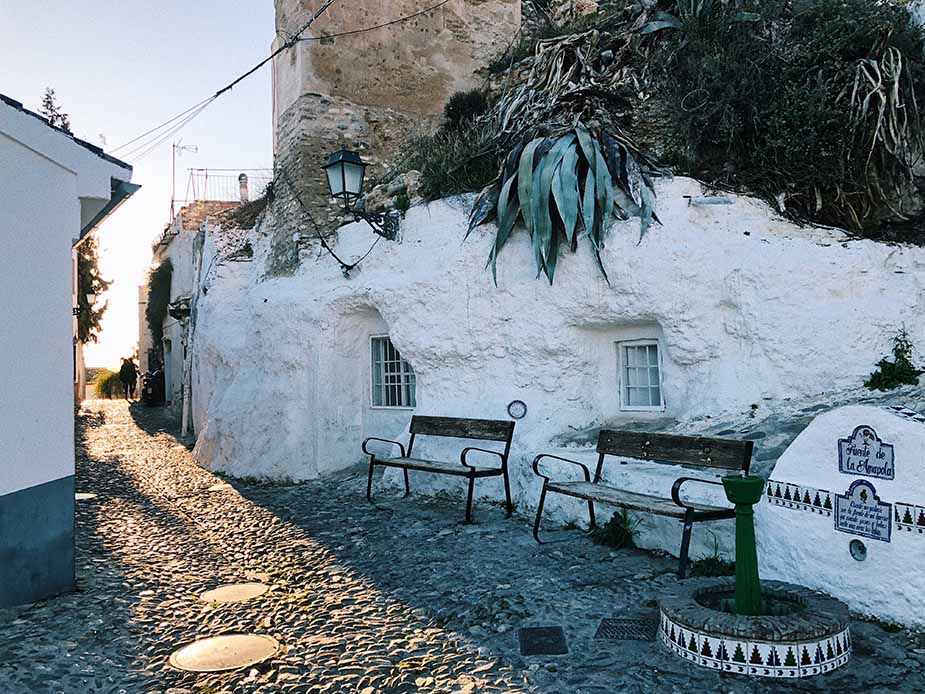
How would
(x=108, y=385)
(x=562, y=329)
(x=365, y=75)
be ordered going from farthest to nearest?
1. (x=108, y=385)
2. (x=365, y=75)
3. (x=562, y=329)

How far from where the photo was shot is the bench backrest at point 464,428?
755 cm

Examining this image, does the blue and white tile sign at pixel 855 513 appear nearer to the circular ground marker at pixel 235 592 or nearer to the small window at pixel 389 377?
the circular ground marker at pixel 235 592

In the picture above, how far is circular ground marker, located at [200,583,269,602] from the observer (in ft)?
17.9

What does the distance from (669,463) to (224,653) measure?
11.4 feet

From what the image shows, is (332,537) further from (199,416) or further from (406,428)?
(199,416)

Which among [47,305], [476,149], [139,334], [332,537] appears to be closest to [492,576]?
[332,537]

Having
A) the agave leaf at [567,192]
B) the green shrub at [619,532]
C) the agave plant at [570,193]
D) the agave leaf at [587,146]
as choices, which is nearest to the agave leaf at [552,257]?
the agave plant at [570,193]

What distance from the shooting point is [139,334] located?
31.4 metres

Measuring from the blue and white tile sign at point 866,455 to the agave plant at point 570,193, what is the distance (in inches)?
131

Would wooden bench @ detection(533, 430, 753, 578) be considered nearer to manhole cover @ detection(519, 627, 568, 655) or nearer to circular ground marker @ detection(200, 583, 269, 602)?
manhole cover @ detection(519, 627, 568, 655)

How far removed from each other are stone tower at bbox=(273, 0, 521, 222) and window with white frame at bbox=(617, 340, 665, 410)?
5.29 m

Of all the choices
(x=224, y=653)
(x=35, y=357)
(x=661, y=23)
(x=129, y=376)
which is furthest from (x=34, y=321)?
(x=129, y=376)

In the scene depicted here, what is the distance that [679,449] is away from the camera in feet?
19.0

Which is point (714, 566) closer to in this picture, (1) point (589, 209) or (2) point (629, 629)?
(2) point (629, 629)
